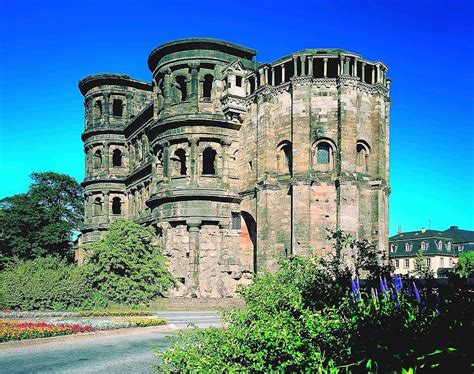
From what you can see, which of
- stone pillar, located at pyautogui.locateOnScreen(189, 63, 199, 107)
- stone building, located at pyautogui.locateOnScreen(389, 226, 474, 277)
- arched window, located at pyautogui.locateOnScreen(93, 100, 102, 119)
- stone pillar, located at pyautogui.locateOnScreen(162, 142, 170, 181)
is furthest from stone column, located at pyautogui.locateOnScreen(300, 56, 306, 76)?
stone building, located at pyautogui.locateOnScreen(389, 226, 474, 277)

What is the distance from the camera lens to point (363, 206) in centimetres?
3300

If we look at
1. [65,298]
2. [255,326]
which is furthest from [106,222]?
[255,326]

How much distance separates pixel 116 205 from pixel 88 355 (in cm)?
3854

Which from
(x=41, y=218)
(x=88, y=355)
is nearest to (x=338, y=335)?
(x=88, y=355)

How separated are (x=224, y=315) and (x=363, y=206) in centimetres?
2333

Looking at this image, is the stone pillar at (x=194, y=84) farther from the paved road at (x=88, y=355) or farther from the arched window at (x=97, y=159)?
the paved road at (x=88, y=355)

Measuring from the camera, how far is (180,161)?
38000 mm

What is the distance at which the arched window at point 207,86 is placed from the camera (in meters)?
38.2

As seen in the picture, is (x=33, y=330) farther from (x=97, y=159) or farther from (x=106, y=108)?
(x=97, y=159)

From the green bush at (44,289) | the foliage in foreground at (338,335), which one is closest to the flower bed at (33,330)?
the foliage in foreground at (338,335)

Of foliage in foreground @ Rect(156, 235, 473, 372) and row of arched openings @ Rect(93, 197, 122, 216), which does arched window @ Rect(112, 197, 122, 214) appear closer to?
row of arched openings @ Rect(93, 197, 122, 216)

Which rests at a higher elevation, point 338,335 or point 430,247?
point 338,335

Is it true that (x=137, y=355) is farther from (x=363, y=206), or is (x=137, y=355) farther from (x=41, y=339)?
(x=363, y=206)

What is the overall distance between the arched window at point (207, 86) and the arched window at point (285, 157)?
702cm
